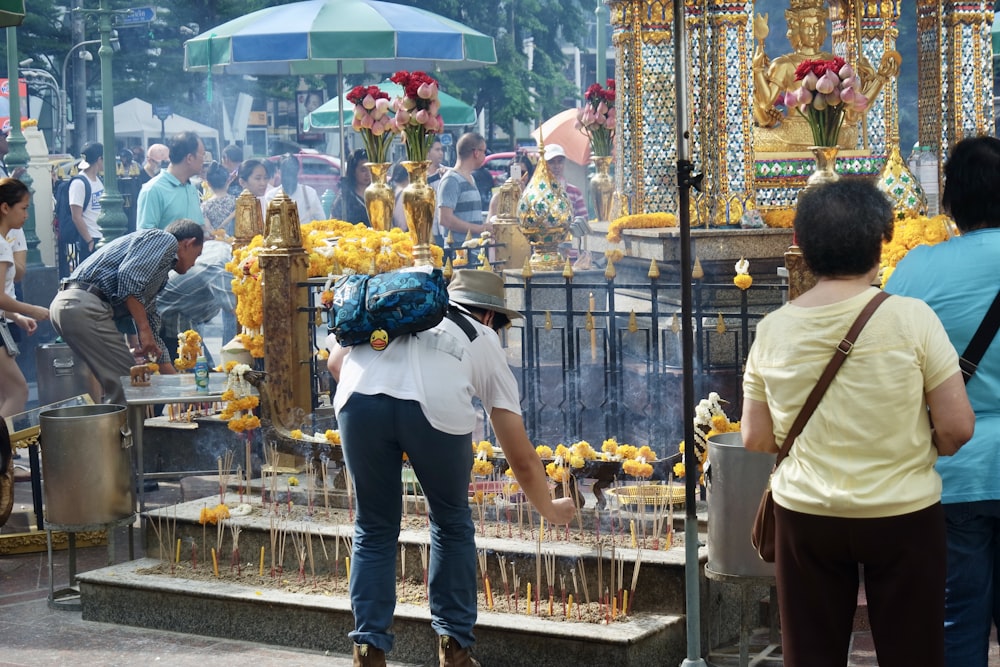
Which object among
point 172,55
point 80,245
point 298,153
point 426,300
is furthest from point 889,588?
point 172,55

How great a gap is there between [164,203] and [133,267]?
339cm

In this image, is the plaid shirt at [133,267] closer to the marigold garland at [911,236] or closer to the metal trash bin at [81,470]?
the metal trash bin at [81,470]

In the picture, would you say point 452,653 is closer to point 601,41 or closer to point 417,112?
point 417,112

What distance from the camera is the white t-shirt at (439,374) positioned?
5078 mm

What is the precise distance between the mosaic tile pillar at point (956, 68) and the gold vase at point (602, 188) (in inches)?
143

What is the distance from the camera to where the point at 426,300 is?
5.07 metres

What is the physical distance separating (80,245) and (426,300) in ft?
43.8

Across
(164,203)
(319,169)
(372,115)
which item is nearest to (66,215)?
(164,203)

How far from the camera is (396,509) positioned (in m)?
5.30

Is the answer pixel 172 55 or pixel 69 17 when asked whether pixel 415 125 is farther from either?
pixel 69 17

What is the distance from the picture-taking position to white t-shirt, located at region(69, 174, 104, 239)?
674 inches

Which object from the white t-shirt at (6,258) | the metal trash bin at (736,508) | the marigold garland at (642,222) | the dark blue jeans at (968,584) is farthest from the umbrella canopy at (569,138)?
the dark blue jeans at (968,584)

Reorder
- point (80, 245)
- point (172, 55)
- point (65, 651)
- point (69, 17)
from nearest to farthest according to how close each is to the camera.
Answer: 1. point (65, 651)
2. point (80, 245)
3. point (172, 55)
4. point (69, 17)

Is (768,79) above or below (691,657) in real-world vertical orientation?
above
